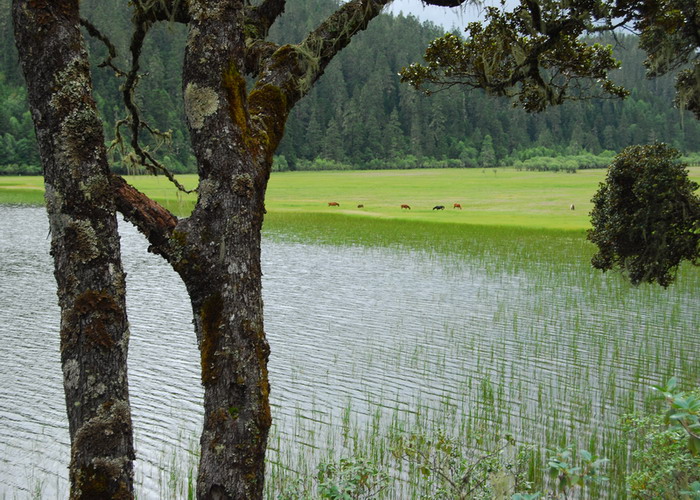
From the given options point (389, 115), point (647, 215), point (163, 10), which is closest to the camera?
point (163, 10)

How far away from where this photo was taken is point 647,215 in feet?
45.4

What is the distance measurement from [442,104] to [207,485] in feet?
540

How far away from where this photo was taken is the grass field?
48.0 meters

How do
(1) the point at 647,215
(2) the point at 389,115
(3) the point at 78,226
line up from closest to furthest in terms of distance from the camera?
(3) the point at 78,226, (1) the point at 647,215, (2) the point at 389,115

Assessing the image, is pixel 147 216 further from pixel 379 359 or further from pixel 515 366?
pixel 515 366

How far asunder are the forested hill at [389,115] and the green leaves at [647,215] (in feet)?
389

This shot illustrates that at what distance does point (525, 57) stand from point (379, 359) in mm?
7034

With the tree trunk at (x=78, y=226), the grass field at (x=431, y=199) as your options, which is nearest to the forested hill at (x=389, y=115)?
the grass field at (x=431, y=199)

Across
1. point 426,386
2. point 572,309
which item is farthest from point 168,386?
point 572,309

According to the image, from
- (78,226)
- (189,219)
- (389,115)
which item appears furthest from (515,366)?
(389,115)

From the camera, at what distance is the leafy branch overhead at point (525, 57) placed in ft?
29.6

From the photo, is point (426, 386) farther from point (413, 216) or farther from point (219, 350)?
point (413, 216)

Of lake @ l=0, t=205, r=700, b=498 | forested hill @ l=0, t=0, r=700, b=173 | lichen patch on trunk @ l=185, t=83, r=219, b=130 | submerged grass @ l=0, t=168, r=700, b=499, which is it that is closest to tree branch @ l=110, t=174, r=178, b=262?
lichen patch on trunk @ l=185, t=83, r=219, b=130

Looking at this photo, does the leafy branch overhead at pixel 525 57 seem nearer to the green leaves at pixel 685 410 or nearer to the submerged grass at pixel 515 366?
the submerged grass at pixel 515 366
